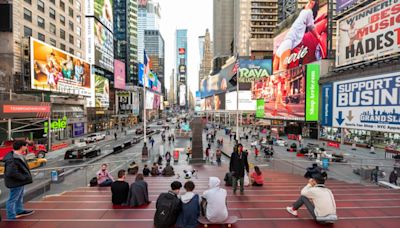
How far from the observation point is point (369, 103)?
Result: 27.4 meters

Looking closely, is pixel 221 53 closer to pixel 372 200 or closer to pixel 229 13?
pixel 229 13

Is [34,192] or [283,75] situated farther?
[283,75]

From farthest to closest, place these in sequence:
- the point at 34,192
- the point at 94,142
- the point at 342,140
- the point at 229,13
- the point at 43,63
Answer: the point at 229,13
the point at 94,142
the point at 342,140
the point at 43,63
the point at 34,192

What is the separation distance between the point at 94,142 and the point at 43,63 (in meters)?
15.0

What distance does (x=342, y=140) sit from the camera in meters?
36.8

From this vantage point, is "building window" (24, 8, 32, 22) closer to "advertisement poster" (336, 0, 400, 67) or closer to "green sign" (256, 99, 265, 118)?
"advertisement poster" (336, 0, 400, 67)

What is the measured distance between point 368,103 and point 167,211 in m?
31.1

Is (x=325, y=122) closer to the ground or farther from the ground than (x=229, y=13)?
closer to the ground

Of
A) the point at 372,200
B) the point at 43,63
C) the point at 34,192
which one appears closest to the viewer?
the point at 372,200

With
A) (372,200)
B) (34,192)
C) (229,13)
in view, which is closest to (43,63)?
(34,192)

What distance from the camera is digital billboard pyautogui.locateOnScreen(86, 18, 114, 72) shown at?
57969 millimetres

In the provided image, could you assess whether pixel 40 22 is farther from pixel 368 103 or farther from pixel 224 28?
pixel 224 28

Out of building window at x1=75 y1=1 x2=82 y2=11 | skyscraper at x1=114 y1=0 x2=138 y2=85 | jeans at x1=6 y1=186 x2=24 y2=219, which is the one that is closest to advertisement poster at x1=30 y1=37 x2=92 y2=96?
building window at x1=75 y1=1 x2=82 y2=11

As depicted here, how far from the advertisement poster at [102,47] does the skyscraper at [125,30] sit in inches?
1427
